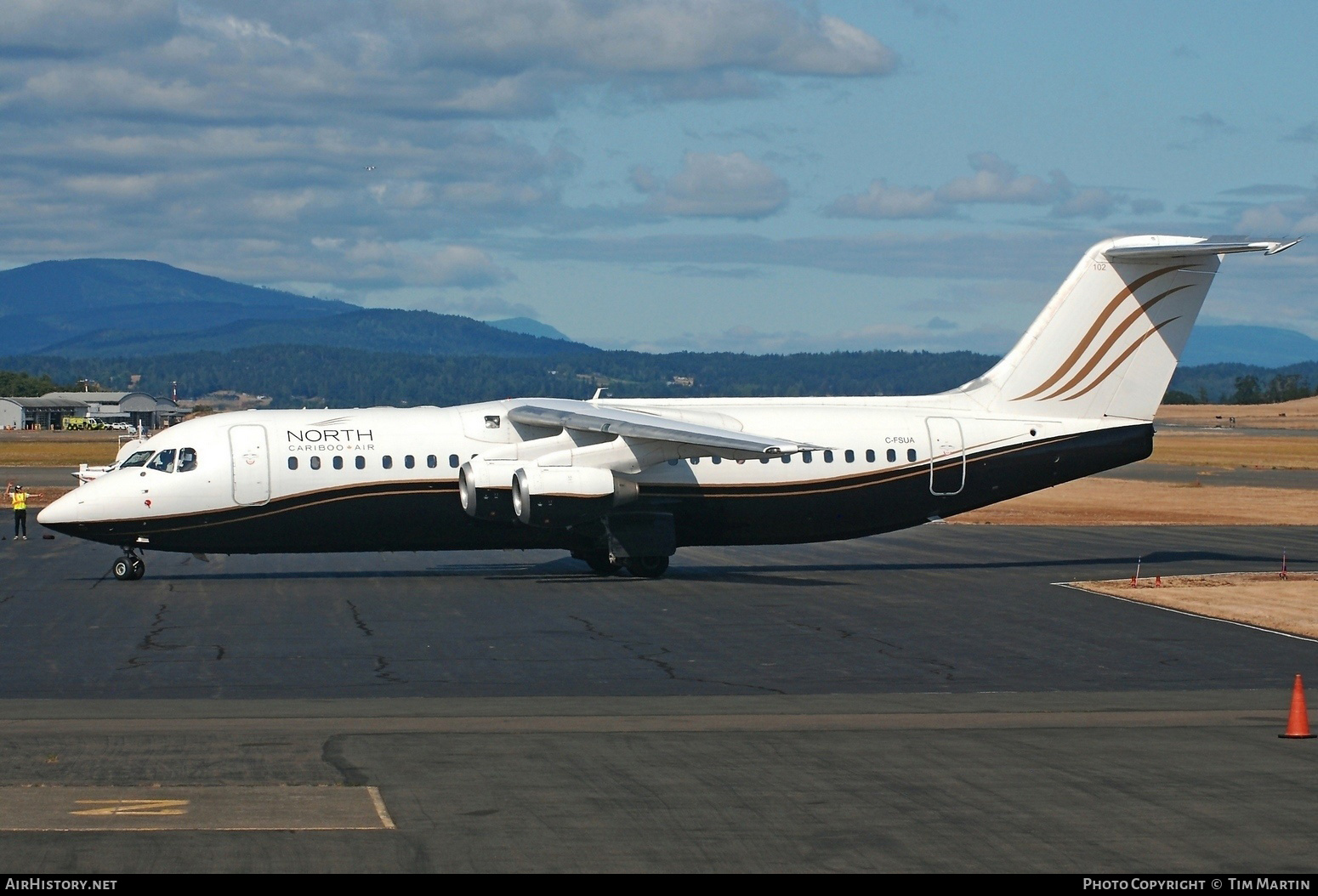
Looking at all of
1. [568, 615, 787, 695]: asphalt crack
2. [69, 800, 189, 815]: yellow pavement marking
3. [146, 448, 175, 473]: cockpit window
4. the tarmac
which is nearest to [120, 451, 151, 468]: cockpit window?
[146, 448, 175, 473]: cockpit window

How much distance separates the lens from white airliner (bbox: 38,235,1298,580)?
30453 mm

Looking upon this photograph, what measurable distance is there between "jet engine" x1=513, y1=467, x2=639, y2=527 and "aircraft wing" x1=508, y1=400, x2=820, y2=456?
914 mm

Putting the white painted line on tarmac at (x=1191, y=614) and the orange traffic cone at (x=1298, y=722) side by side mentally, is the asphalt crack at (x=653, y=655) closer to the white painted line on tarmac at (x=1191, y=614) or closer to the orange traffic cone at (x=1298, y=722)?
the orange traffic cone at (x=1298, y=722)

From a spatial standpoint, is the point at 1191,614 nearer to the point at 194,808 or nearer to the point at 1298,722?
the point at 1298,722

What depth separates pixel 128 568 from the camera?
31047 millimetres

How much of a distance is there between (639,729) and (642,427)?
13.0m

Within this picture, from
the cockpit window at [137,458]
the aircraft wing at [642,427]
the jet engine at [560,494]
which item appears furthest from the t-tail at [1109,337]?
the cockpit window at [137,458]

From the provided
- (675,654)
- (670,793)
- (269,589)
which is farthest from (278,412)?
(670,793)

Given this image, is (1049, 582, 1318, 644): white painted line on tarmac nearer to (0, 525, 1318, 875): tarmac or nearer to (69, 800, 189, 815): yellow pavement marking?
(0, 525, 1318, 875): tarmac

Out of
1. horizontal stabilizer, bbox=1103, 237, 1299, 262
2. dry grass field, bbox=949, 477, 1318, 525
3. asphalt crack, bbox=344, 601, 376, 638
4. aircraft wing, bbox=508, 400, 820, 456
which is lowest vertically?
dry grass field, bbox=949, 477, 1318, 525

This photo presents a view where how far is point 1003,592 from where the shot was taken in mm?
29344

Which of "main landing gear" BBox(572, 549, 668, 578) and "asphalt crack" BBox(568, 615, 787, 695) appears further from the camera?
"main landing gear" BBox(572, 549, 668, 578)

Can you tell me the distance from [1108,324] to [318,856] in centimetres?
2549
